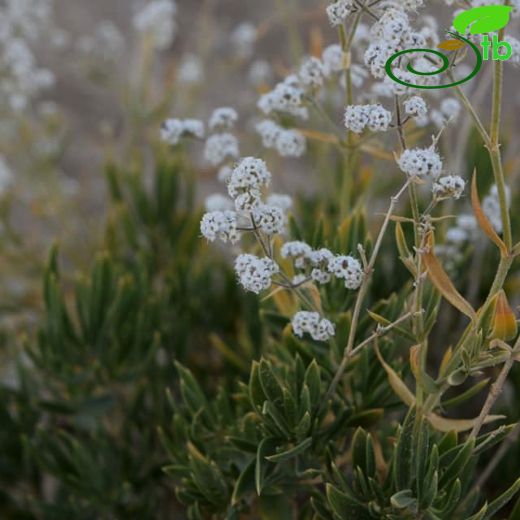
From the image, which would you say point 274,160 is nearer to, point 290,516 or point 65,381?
point 65,381

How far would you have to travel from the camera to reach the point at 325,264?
1.09 m

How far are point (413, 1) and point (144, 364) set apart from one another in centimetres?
82

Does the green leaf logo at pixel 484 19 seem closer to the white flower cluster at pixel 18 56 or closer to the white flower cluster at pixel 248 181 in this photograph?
the white flower cluster at pixel 248 181

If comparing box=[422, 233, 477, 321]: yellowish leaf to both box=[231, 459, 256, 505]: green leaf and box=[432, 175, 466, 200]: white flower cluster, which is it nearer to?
box=[432, 175, 466, 200]: white flower cluster

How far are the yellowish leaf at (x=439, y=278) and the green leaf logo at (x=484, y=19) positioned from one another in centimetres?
23

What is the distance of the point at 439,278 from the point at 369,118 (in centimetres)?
20

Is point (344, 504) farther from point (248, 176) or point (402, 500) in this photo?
point (248, 176)

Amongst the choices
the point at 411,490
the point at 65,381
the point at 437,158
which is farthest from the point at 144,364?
the point at 437,158

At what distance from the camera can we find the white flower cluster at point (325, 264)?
1.02 m

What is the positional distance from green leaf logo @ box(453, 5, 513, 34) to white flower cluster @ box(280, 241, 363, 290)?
→ 294 mm

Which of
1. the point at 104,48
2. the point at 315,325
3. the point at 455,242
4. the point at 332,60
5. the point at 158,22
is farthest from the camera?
the point at 104,48

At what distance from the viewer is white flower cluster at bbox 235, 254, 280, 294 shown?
0.98 m

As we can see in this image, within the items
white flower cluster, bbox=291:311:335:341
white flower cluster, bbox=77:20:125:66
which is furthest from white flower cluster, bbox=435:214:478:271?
white flower cluster, bbox=77:20:125:66

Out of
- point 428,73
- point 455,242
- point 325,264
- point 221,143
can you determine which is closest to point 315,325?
point 325,264
